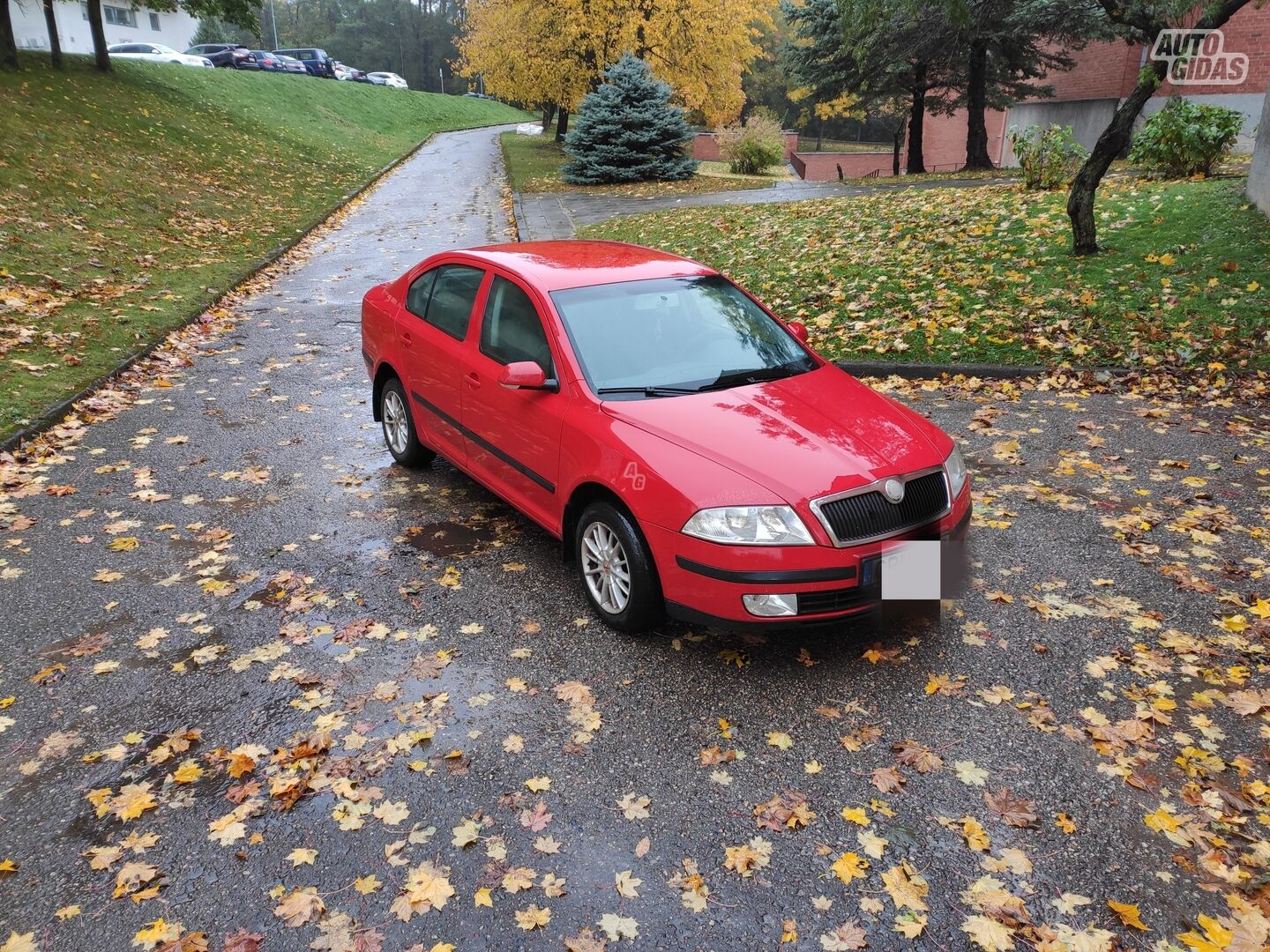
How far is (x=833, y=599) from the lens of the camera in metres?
3.86

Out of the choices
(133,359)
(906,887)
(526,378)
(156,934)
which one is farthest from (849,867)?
(133,359)

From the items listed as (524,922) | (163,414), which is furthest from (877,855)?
(163,414)

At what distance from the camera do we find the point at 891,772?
349cm

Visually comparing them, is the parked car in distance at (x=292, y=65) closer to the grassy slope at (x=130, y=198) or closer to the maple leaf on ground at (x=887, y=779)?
the grassy slope at (x=130, y=198)

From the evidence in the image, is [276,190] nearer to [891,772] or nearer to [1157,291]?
[1157,291]

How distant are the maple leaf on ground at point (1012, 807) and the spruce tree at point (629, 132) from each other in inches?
880

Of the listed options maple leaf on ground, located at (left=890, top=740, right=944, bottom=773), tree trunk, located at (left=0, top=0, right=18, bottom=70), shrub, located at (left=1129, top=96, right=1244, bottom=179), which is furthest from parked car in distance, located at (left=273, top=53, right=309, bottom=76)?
maple leaf on ground, located at (left=890, top=740, right=944, bottom=773)

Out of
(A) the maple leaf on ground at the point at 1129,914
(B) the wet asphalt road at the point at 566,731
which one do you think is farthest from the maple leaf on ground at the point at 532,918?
(A) the maple leaf on ground at the point at 1129,914

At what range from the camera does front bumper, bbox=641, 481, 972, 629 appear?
12.4 ft

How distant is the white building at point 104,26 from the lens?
34.7m

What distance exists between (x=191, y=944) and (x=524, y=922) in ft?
3.40

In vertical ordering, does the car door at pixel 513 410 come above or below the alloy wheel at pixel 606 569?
above

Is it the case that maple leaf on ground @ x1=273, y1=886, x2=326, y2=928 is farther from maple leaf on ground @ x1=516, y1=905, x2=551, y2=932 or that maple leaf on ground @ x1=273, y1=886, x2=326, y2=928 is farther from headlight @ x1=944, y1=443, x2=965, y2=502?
headlight @ x1=944, y1=443, x2=965, y2=502

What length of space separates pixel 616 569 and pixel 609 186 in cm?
2098
